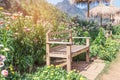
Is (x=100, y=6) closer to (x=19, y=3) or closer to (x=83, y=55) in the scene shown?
(x=19, y=3)

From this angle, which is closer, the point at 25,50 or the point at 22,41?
the point at 22,41

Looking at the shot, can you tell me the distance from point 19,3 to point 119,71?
19.4ft

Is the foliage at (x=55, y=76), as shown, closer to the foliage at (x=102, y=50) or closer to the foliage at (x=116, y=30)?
the foliage at (x=102, y=50)

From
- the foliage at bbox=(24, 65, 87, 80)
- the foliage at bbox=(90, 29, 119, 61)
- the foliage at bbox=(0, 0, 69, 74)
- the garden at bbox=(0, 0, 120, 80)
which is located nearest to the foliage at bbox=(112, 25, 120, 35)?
the foliage at bbox=(90, 29, 119, 61)

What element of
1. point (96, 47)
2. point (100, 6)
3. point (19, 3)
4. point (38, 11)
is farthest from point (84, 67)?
point (100, 6)

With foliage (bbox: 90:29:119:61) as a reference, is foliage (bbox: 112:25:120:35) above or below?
above

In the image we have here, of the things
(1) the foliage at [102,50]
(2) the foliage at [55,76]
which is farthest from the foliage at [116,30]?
(2) the foliage at [55,76]

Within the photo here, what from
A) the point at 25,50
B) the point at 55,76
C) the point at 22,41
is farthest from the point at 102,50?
the point at 55,76

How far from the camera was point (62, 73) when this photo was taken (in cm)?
639

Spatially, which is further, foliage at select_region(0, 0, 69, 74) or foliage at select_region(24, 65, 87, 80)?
foliage at select_region(0, 0, 69, 74)

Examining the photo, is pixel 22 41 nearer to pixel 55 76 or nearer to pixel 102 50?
pixel 55 76

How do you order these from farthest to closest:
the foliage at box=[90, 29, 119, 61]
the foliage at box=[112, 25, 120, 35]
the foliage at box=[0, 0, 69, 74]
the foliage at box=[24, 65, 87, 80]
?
the foliage at box=[112, 25, 120, 35], the foliage at box=[90, 29, 119, 61], the foliage at box=[0, 0, 69, 74], the foliage at box=[24, 65, 87, 80]

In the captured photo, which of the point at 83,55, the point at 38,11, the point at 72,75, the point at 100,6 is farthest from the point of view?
the point at 100,6

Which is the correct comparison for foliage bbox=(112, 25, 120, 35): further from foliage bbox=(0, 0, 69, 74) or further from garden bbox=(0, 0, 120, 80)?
foliage bbox=(0, 0, 69, 74)
